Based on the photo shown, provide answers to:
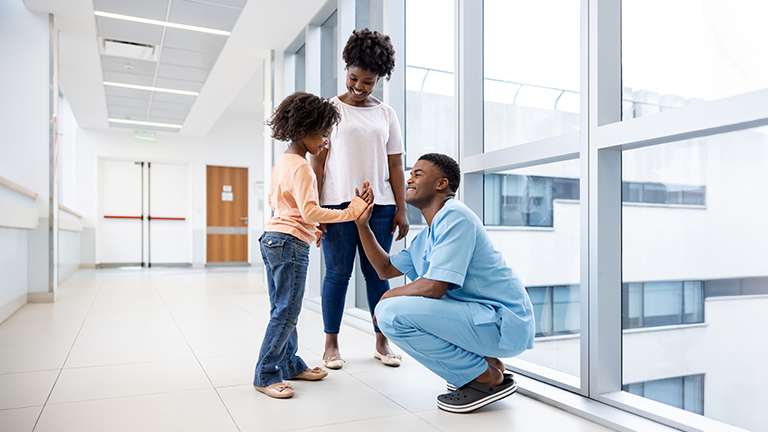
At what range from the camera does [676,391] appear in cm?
154

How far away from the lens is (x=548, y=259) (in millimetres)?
2119

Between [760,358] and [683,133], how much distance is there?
2.04ft

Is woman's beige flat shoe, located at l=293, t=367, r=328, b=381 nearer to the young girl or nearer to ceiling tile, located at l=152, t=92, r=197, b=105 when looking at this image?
the young girl

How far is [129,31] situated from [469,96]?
3980 mm

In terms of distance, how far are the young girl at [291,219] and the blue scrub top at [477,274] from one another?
35 centimetres

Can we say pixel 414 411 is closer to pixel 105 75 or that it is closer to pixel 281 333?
pixel 281 333

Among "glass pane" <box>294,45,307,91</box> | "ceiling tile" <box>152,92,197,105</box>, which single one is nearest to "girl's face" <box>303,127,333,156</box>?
"glass pane" <box>294,45,307,91</box>

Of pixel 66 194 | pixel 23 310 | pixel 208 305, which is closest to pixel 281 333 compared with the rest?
pixel 208 305

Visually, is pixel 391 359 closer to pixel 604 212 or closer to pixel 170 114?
pixel 604 212

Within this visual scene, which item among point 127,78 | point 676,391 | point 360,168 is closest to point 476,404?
point 676,391

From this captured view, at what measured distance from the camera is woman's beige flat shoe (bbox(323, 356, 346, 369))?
6.74 ft

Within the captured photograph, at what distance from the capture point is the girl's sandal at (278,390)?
65.9 inches

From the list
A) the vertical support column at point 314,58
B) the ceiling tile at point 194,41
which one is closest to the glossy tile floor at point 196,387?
the vertical support column at point 314,58

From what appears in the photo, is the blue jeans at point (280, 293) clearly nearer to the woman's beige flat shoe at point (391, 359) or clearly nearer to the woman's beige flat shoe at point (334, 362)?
the woman's beige flat shoe at point (334, 362)
